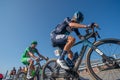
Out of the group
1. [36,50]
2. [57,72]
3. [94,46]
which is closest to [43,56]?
[36,50]

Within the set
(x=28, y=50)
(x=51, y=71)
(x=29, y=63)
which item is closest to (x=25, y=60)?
(x=29, y=63)

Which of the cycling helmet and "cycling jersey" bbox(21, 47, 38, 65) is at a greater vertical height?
the cycling helmet

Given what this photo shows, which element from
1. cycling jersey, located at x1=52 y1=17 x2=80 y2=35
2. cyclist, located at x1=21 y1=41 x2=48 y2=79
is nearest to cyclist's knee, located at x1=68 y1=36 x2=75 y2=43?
cycling jersey, located at x1=52 y1=17 x2=80 y2=35

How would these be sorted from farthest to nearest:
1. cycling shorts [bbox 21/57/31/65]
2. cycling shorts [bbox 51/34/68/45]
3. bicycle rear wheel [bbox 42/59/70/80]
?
1. cycling shorts [bbox 21/57/31/65]
2. bicycle rear wheel [bbox 42/59/70/80]
3. cycling shorts [bbox 51/34/68/45]

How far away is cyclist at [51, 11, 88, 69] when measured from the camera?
5.51 metres

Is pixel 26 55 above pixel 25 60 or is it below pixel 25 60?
above

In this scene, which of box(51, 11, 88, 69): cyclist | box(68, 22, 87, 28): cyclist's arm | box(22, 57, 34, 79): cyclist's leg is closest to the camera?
box(68, 22, 87, 28): cyclist's arm

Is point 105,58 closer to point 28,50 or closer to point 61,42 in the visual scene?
point 61,42

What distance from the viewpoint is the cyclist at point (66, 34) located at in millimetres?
5512

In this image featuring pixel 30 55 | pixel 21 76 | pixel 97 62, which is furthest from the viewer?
pixel 21 76

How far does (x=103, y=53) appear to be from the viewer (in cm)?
489

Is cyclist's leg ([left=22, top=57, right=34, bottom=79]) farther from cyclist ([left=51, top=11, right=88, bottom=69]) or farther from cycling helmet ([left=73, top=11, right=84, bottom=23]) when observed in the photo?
cycling helmet ([left=73, top=11, right=84, bottom=23])

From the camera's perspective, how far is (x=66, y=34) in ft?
19.9

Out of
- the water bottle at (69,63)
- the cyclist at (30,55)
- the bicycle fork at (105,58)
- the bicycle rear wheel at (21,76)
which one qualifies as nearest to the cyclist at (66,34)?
the water bottle at (69,63)
